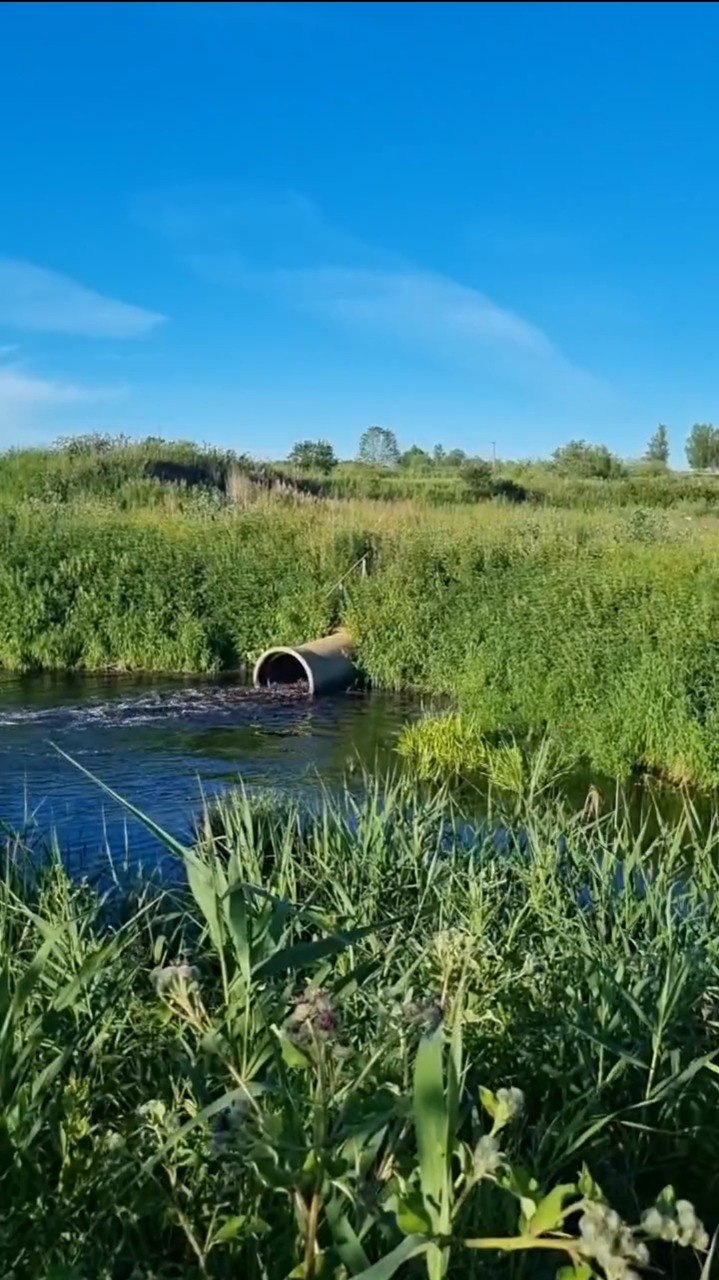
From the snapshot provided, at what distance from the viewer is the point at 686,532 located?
639 inches

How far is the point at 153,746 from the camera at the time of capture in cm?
1000

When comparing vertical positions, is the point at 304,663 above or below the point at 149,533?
below

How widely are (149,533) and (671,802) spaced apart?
8671mm

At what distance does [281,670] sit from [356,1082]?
12206 millimetres

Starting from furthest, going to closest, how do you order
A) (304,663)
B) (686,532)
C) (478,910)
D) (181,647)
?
(686,532), (181,647), (304,663), (478,910)

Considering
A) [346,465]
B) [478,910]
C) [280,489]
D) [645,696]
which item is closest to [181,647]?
[645,696]

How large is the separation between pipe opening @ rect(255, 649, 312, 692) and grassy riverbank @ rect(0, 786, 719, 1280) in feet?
28.4

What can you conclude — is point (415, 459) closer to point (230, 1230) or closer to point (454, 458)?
point (454, 458)

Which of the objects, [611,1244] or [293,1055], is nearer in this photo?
[611,1244]

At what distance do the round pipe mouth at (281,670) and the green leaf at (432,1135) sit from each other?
1096 cm

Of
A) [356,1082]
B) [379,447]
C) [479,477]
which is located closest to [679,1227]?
[356,1082]

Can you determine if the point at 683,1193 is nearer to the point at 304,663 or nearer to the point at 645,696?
the point at 645,696

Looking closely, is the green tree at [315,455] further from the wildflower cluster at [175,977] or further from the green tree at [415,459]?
the wildflower cluster at [175,977]

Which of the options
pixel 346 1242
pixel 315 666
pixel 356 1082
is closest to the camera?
pixel 346 1242
